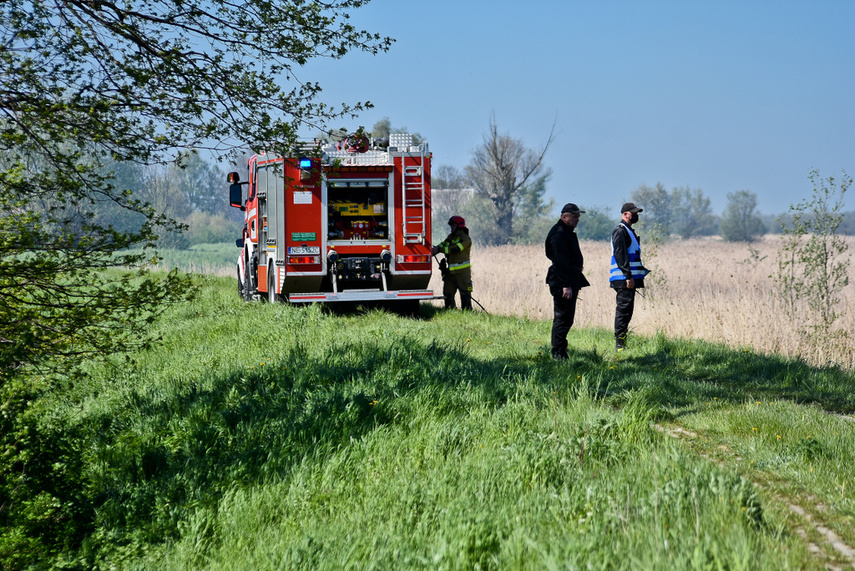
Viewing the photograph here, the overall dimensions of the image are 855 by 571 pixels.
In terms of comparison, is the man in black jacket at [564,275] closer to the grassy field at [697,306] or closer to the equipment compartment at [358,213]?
the grassy field at [697,306]

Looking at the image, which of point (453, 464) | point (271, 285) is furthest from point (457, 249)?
point (453, 464)

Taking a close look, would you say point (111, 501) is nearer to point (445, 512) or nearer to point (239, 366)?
point (445, 512)

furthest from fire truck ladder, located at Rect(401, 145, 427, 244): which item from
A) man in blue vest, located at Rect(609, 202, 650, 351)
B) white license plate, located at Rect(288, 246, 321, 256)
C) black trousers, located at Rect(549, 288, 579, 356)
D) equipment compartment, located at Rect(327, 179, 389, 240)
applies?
black trousers, located at Rect(549, 288, 579, 356)

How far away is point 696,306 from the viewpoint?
510 inches

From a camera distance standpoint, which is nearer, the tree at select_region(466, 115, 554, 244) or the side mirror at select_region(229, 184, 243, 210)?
the side mirror at select_region(229, 184, 243, 210)

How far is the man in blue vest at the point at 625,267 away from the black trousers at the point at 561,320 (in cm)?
99

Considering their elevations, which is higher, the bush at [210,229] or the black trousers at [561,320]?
the bush at [210,229]

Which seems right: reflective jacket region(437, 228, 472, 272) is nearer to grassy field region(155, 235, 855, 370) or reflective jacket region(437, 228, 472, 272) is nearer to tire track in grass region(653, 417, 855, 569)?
grassy field region(155, 235, 855, 370)

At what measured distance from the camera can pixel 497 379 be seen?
6602mm

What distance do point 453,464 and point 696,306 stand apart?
952 cm

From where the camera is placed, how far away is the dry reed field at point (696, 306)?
1081cm

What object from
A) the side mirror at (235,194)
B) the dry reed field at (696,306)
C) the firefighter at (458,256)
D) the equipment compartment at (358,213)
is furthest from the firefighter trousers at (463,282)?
the side mirror at (235,194)

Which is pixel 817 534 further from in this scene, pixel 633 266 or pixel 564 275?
pixel 633 266

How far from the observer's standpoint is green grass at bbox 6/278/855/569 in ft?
11.3
